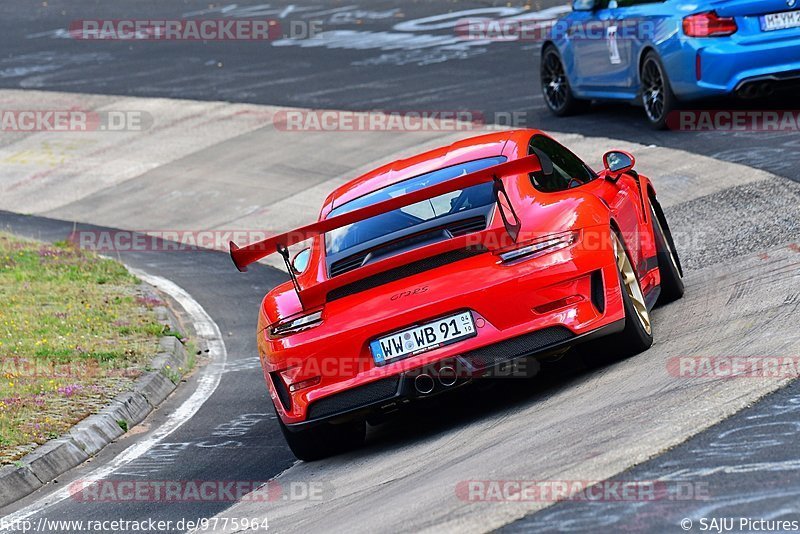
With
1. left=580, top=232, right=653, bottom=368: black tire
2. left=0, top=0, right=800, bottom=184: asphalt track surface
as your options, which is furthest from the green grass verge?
left=0, top=0, right=800, bottom=184: asphalt track surface

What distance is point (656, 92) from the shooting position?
14992 millimetres

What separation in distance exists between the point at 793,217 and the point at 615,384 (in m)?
3.84

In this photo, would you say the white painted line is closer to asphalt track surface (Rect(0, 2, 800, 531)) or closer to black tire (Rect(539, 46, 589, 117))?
asphalt track surface (Rect(0, 2, 800, 531))

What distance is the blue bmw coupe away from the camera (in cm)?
1377

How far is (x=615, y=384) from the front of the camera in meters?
7.22

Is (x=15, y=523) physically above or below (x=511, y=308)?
below

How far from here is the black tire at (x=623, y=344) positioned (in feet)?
24.5

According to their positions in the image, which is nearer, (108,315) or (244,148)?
(108,315)

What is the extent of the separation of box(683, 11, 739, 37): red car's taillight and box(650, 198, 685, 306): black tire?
4917mm

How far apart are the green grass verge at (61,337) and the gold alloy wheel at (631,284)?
139 inches

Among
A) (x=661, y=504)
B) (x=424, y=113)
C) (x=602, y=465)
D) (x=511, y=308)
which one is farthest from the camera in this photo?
(x=424, y=113)

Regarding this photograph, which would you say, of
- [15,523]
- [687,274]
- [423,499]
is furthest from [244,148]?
[423,499]

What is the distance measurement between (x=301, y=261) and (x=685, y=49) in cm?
684

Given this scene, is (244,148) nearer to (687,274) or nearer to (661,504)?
(687,274)
